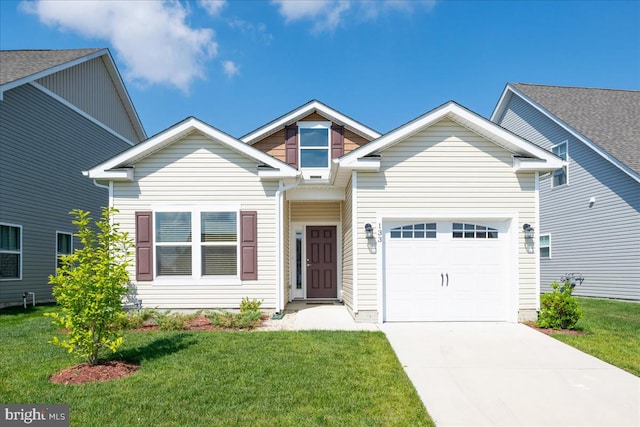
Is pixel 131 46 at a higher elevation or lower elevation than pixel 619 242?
higher

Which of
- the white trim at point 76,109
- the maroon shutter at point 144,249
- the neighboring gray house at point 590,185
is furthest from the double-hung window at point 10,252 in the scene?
the neighboring gray house at point 590,185

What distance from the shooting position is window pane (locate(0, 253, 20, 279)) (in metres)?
12.0

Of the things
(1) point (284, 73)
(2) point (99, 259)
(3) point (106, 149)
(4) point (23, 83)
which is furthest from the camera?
(1) point (284, 73)

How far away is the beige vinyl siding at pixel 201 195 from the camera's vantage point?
9.73m

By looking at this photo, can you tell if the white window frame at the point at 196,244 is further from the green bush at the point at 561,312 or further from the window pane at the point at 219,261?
the green bush at the point at 561,312

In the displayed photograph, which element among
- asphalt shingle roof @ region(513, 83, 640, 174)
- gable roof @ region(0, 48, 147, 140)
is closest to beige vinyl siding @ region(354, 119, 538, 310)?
asphalt shingle roof @ region(513, 83, 640, 174)

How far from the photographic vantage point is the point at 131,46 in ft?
52.2

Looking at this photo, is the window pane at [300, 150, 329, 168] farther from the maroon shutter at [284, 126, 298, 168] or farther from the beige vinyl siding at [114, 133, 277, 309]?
the beige vinyl siding at [114, 133, 277, 309]

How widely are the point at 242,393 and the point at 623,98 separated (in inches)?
745

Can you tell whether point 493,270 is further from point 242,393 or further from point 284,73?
point 284,73

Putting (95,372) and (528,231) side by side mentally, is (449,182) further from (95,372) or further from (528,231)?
(95,372)

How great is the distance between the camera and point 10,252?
40.1ft

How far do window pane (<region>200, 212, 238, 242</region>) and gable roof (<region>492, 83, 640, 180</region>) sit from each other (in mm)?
11216

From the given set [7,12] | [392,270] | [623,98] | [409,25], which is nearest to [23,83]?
[7,12]
